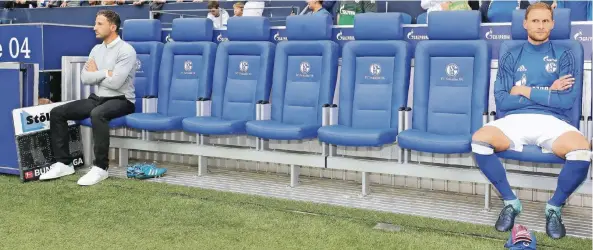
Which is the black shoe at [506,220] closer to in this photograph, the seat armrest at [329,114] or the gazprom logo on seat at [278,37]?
the seat armrest at [329,114]

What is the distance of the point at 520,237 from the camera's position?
8.96 feet

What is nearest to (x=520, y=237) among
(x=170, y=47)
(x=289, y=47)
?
(x=289, y=47)

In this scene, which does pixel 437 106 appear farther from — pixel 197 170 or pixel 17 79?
pixel 17 79

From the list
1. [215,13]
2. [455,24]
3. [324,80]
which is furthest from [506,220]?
[215,13]

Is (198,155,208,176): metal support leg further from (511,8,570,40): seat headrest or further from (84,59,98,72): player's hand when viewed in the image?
(511,8,570,40): seat headrest

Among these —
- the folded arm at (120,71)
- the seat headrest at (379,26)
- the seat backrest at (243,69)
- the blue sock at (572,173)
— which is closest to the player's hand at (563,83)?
the blue sock at (572,173)

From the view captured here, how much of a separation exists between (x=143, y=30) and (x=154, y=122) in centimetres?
100

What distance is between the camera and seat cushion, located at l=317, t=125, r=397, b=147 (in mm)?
3749

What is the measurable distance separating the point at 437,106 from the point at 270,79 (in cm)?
127

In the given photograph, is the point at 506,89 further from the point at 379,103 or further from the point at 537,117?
the point at 379,103

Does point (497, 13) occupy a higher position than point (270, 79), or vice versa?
point (497, 13)

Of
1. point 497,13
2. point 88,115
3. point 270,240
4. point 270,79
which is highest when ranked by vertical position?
point 497,13

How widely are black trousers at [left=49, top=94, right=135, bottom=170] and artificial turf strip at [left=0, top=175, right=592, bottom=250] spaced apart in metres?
0.51

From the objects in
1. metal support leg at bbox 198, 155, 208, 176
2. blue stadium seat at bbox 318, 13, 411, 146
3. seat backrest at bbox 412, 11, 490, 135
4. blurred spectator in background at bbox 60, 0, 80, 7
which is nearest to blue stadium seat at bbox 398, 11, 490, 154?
seat backrest at bbox 412, 11, 490, 135
